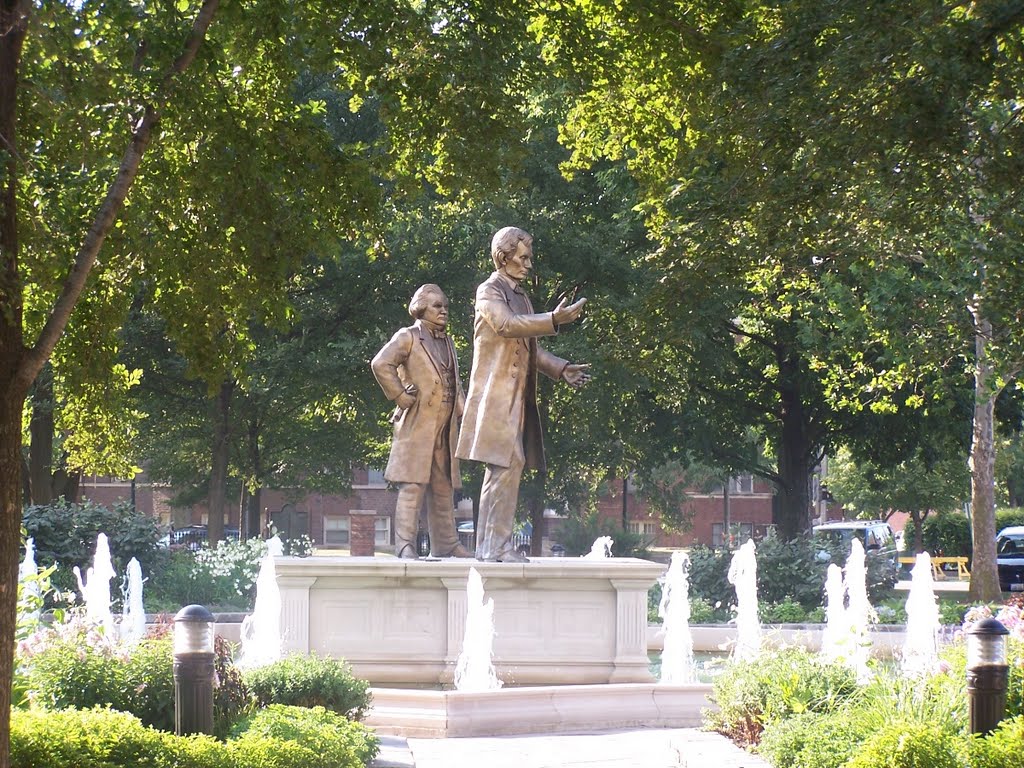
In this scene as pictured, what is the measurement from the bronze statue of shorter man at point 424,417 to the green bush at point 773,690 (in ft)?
13.2

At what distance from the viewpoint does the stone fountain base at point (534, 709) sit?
1107 cm

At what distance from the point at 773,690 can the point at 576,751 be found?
1.61 metres

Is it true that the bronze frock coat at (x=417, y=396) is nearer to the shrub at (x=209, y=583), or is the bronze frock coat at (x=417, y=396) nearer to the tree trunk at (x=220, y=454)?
the shrub at (x=209, y=583)

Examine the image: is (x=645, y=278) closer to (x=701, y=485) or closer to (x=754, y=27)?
(x=754, y=27)

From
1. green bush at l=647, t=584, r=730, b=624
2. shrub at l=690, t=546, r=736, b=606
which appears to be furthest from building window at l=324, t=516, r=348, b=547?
green bush at l=647, t=584, r=730, b=624

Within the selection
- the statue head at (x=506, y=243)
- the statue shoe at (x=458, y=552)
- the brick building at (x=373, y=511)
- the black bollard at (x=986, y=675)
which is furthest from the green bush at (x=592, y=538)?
the black bollard at (x=986, y=675)

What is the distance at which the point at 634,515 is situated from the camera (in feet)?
207

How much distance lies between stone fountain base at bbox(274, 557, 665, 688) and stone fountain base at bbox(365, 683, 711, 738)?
1.31 m

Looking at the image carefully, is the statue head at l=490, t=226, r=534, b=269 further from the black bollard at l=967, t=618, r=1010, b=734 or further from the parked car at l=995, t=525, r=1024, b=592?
the parked car at l=995, t=525, r=1024, b=592

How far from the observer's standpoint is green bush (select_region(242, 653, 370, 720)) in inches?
386

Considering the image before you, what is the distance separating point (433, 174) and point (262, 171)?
2.21 m

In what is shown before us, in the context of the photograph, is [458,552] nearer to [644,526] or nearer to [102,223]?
[102,223]

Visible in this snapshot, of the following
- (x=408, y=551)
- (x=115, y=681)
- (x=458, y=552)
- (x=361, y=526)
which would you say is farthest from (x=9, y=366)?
(x=361, y=526)

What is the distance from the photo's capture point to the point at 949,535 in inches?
1774
